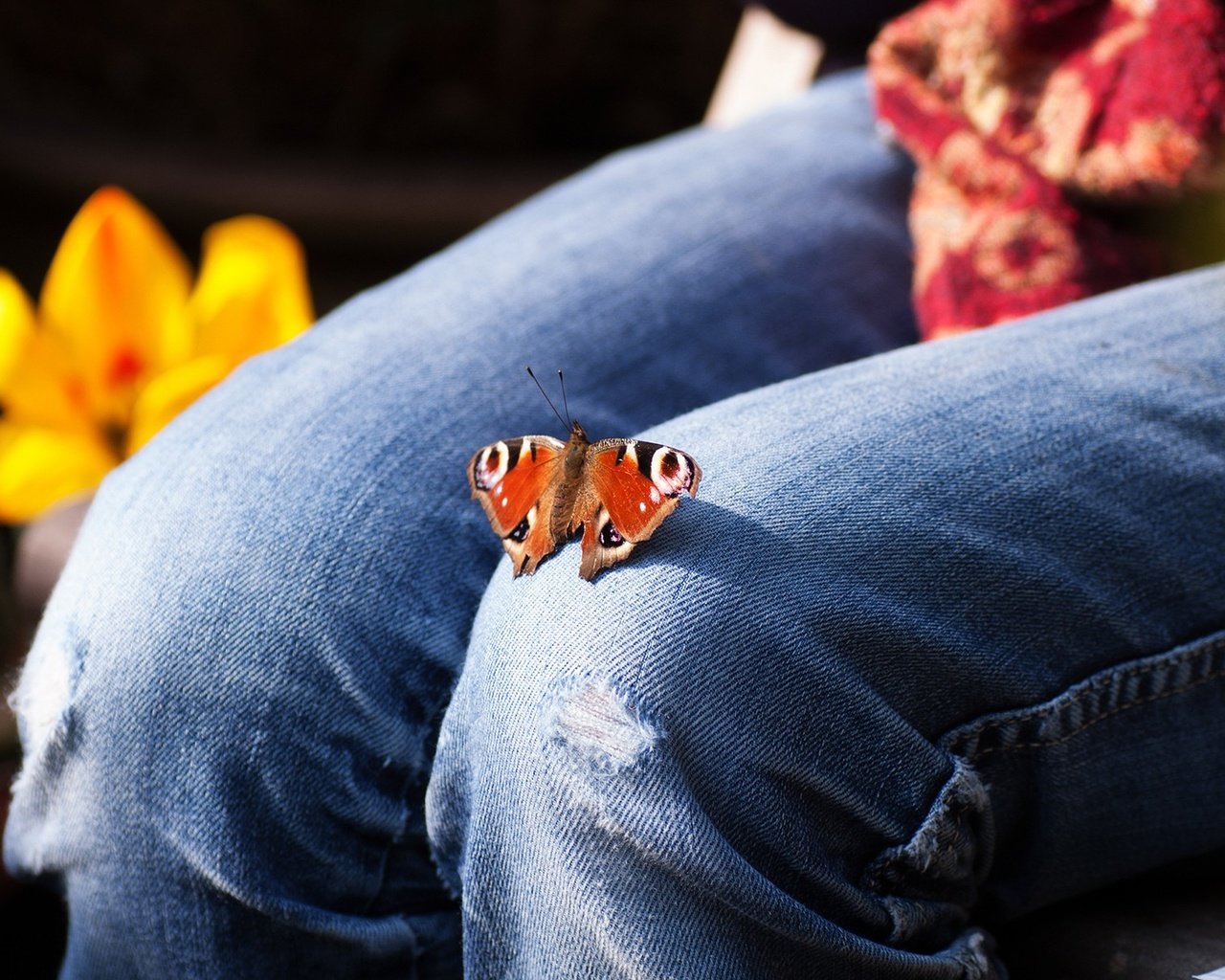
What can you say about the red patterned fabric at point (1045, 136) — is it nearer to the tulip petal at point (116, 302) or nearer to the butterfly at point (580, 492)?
the butterfly at point (580, 492)

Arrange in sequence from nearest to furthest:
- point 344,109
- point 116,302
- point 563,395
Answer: point 563,395 → point 116,302 → point 344,109

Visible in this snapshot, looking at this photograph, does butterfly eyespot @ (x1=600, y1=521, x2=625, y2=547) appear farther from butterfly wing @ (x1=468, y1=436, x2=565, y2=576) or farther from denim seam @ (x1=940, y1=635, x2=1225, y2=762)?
denim seam @ (x1=940, y1=635, x2=1225, y2=762)

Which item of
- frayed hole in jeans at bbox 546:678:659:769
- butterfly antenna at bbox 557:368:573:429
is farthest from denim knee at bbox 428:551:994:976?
butterfly antenna at bbox 557:368:573:429

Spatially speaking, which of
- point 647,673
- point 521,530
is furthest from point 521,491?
point 647,673

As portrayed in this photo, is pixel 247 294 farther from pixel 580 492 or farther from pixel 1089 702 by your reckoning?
pixel 1089 702


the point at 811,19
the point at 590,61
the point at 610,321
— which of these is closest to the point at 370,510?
the point at 610,321

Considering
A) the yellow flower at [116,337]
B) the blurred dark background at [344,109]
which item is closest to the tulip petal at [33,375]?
the yellow flower at [116,337]
